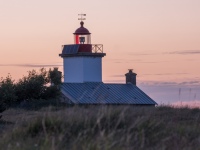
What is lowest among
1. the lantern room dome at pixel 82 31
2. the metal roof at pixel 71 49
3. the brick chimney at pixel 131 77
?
the brick chimney at pixel 131 77

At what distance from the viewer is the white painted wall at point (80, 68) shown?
6017cm

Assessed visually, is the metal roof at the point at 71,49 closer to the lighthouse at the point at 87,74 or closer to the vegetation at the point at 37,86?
the lighthouse at the point at 87,74

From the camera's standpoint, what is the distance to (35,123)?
39.7 ft

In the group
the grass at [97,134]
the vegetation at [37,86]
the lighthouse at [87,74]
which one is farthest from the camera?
the lighthouse at [87,74]

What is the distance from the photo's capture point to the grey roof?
55.2m

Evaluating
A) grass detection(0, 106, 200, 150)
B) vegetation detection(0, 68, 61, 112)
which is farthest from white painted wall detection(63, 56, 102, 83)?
grass detection(0, 106, 200, 150)

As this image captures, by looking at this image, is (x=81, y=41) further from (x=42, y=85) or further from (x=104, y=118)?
(x=104, y=118)

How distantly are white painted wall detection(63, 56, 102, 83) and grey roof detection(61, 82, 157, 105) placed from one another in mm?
1306

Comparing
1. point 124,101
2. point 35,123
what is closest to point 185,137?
point 35,123

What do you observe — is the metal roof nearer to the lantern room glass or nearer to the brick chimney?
the lantern room glass

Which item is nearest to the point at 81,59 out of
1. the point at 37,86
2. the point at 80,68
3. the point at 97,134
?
the point at 80,68

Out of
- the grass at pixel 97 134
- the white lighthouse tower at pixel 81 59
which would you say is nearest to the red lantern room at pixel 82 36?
the white lighthouse tower at pixel 81 59

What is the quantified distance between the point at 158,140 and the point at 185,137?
2.10 feet

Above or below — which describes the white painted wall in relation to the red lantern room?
below
